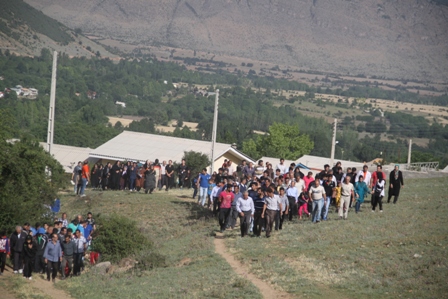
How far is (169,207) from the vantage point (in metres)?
Result: 32.4

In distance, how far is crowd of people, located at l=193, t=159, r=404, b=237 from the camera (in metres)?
24.5

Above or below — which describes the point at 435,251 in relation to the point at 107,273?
above

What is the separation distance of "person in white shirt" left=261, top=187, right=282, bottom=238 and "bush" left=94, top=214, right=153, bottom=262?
3880 mm

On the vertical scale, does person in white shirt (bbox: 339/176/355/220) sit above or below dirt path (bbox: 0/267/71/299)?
above

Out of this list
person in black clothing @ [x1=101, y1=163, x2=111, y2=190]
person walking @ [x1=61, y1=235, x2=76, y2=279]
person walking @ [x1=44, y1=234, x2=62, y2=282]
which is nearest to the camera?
person walking @ [x1=44, y1=234, x2=62, y2=282]

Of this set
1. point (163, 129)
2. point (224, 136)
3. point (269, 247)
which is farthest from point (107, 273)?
point (163, 129)

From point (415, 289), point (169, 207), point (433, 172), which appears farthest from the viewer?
point (433, 172)

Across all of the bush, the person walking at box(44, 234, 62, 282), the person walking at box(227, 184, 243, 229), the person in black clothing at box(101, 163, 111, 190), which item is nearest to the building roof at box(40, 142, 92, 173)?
the person in black clothing at box(101, 163, 111, 190)

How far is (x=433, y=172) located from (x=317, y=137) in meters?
75.9

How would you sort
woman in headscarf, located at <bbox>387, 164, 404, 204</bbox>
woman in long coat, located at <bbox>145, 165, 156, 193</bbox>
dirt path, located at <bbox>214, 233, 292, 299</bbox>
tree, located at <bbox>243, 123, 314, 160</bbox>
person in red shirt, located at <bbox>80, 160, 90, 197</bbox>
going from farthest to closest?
tree, located at <bbox>243, 123, 314, 160</bbox> → woman in long coat, located at <bbox>145, 165, 156, 193</bbox> → person in red shirt, located at <bbox>80, 160, 90, 197</bbox> → woman in headscarf, located at <bbox>387, 164, 404, 204</bbox> → dirt path, located at <bbox>214, 233, 292, 299</bbox>

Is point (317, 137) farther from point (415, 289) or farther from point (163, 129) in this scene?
point (415, 289)

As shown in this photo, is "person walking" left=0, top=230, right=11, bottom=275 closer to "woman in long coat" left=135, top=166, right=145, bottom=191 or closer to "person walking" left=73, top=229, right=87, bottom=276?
"person walking" left=73, top=229, right=87, bottom=276

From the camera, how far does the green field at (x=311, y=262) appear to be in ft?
63.0

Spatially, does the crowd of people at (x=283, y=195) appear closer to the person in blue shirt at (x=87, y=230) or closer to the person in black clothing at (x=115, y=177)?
the person in blue shirt at (x=87, y=230)
